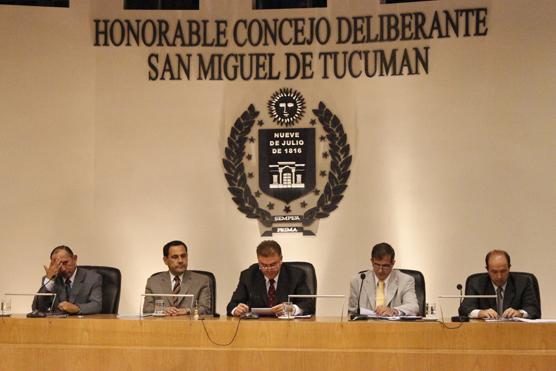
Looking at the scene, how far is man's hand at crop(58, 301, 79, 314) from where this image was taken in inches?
222

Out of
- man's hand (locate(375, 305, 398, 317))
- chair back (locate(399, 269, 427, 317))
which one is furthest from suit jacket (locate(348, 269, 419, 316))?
man's hand (locate(375, 305, 398, 317))

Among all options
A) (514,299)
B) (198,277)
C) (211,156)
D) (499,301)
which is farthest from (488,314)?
(211,156)

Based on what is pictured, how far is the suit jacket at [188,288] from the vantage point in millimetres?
6062

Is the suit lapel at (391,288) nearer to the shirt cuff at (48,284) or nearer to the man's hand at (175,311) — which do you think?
the man's hand at (175,311)

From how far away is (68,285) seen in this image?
6234mm

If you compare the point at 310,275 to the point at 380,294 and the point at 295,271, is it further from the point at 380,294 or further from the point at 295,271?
the point at 380,294

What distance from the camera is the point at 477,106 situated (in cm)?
732

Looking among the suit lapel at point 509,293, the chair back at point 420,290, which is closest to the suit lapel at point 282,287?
the chair back at point 420,290

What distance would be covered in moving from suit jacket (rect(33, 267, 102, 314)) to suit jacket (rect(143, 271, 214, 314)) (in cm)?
34

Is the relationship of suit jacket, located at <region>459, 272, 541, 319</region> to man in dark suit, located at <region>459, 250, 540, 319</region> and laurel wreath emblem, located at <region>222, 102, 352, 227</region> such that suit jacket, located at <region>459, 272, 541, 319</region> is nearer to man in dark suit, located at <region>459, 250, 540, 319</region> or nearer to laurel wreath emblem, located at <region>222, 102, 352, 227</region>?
man in dark suit, located at <region>459, 250, 540, 319</region>

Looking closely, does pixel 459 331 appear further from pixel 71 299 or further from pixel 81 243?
pixel 81 243

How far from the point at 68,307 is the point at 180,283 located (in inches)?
33.4

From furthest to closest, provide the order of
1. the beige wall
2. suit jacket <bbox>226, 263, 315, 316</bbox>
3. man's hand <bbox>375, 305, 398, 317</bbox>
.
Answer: the beige wall → suit jacket <bbox>226, 263, 315, 316</bbox> → man's hand <bbox>375, 305, 398, 317</bbox>

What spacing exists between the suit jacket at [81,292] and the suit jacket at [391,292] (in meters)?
1.73
